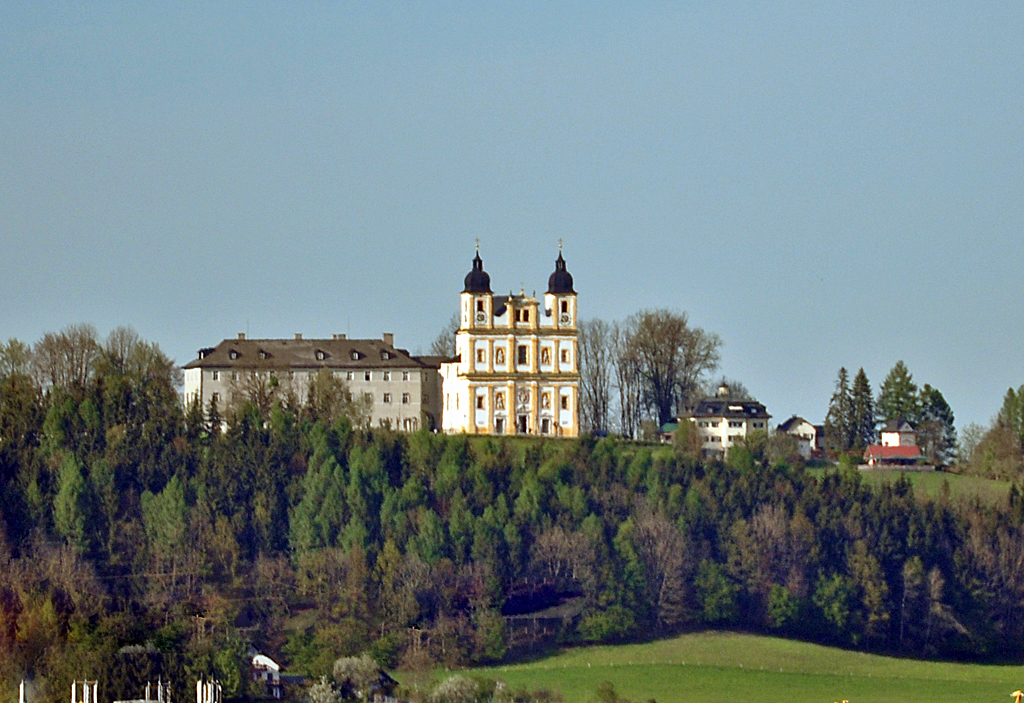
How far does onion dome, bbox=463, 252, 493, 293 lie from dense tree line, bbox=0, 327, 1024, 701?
11611mm

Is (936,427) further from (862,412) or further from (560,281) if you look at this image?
(560,281)

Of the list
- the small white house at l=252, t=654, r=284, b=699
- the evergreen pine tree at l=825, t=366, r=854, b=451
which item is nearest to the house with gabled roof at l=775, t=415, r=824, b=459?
the evergreen pine tree at l=825, t=366, r=854, b=451

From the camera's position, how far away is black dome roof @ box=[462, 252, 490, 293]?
12212 centimetres

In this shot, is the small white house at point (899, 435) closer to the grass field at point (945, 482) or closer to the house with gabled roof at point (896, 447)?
the house with gabled roof at point (896, 447)

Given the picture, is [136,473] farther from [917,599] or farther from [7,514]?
[917,599]

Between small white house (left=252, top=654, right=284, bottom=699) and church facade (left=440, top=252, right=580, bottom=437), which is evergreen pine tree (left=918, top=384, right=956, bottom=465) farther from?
small white house (left=252, top=654, right=284, bottom=699)

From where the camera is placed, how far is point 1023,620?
4048 inches

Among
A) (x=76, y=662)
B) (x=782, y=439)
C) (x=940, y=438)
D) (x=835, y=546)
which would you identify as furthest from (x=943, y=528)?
(x=76, y=662)

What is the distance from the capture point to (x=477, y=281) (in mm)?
122188

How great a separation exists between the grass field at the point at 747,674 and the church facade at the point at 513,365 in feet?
77.7

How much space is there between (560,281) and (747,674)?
35.7m

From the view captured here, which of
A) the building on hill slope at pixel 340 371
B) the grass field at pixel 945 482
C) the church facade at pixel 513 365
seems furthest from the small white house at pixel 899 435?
the building on hill slope at pixel 340 371

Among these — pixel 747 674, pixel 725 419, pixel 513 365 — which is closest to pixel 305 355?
pixel 513 365

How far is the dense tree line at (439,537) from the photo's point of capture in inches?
3782
